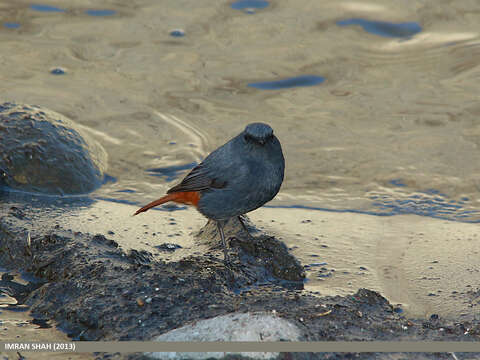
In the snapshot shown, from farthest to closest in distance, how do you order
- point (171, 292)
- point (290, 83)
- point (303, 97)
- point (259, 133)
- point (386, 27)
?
point (386, 27), point (290, 83), point (303, 97), point (259, 133), point (171, 292)

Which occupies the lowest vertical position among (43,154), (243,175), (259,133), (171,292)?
(43,154)

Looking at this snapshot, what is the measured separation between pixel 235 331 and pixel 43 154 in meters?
3.50

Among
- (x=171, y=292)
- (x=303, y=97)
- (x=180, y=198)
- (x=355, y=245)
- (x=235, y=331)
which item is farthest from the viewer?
(x=303, y=97)

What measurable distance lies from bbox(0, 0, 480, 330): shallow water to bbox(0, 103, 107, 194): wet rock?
11.5 inches

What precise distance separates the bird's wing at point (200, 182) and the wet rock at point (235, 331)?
1.39 meters

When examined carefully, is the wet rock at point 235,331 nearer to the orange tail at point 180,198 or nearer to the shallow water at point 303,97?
the shallow water at point 303,97

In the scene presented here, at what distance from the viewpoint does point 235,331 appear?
3.22 meters

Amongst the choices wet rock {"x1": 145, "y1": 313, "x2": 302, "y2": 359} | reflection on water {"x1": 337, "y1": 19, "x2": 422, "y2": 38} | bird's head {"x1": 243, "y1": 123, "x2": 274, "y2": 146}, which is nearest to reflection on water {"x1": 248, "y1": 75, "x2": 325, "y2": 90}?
reflection on water {"x1": 337, "y1": 19, "x2": 422, "y2": 38}

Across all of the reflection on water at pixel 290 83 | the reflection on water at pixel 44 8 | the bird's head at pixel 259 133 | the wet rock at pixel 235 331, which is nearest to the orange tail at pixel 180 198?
the bird's head at pixel 259 133

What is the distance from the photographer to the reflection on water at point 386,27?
935cm

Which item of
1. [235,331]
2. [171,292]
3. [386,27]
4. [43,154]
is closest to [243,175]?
[171,292]

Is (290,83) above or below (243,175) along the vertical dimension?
below

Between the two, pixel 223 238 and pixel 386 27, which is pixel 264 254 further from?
pixel 386 27

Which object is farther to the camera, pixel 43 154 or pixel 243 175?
pixel 43 154
